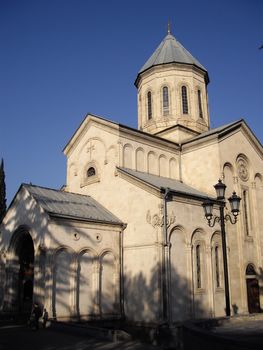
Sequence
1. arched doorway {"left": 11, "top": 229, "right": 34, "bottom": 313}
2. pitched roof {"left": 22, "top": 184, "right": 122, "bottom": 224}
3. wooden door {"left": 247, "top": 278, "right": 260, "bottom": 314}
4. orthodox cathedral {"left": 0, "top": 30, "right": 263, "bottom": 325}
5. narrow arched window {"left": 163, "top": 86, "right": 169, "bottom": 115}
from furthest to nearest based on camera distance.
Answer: narrow arched window {"left": 163, "top": 86, "right": 169, "bottom": 115} < wooden door {"left": 247, "top": 278, "right": 260, "bottom": 314} < arched doorway {"left": 11, "top": 229, "right": 34, "bottom": 313} < pitched roof {"left": 22, "top": 184, "right": 122, "bottom": 224} < orthodox cathedral {"left": 0, "top": 30, "right": 263, "bottom": 325}

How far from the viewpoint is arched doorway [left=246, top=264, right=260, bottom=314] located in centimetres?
1797

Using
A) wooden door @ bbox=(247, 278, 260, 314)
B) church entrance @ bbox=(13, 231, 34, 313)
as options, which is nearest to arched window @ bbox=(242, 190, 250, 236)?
wooden door @ bbox=(247, 278, 260, 314)

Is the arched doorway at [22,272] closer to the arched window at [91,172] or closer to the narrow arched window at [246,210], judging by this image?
the arched window at [91,172]

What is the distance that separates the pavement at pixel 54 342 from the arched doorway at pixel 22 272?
3.61 m

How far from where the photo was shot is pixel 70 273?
14727 mm

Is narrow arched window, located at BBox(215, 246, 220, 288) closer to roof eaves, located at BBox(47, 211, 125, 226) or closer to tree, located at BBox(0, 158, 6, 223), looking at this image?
roof eaves, located at BBox(47, 211, 125, 226)

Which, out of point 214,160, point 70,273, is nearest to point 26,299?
point 70,273

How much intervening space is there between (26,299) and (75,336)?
5950mm

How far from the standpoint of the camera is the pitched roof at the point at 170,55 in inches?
968

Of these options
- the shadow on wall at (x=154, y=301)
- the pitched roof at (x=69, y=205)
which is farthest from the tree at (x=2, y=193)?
the shadow on wall at (x=154, y=301)

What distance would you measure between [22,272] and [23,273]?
7cm

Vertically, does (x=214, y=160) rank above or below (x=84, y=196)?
above

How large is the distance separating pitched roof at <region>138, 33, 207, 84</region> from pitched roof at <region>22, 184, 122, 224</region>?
11.8 metres

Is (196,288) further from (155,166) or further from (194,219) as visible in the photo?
(155,166)
